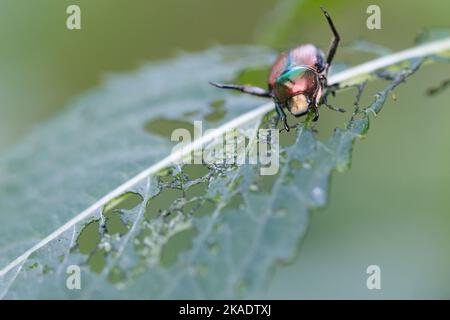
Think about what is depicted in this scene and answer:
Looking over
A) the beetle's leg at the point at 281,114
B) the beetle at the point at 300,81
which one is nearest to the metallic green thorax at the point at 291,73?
the beetle at the point at 300,81

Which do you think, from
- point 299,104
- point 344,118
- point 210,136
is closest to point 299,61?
point 299,104

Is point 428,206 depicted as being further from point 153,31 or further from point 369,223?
point 153,31

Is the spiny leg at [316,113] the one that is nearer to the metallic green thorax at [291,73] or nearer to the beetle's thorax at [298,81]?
the beetle's thorax at [298,81]

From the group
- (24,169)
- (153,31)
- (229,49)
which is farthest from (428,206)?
(153,31)

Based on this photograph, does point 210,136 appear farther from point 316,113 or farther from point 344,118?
point 344,118

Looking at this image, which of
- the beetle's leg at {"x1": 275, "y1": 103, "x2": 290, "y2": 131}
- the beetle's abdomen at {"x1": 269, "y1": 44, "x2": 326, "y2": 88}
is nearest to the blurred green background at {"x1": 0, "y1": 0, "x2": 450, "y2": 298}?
the beetle's leg at {"x1": 275, "y1": 103, "x2": 290, "y2": 131}

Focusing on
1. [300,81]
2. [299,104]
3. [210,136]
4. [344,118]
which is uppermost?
[344,118]

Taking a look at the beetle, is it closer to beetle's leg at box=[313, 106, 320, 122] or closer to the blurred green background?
beetle's leg at box=[313, 106, 320, 122]
